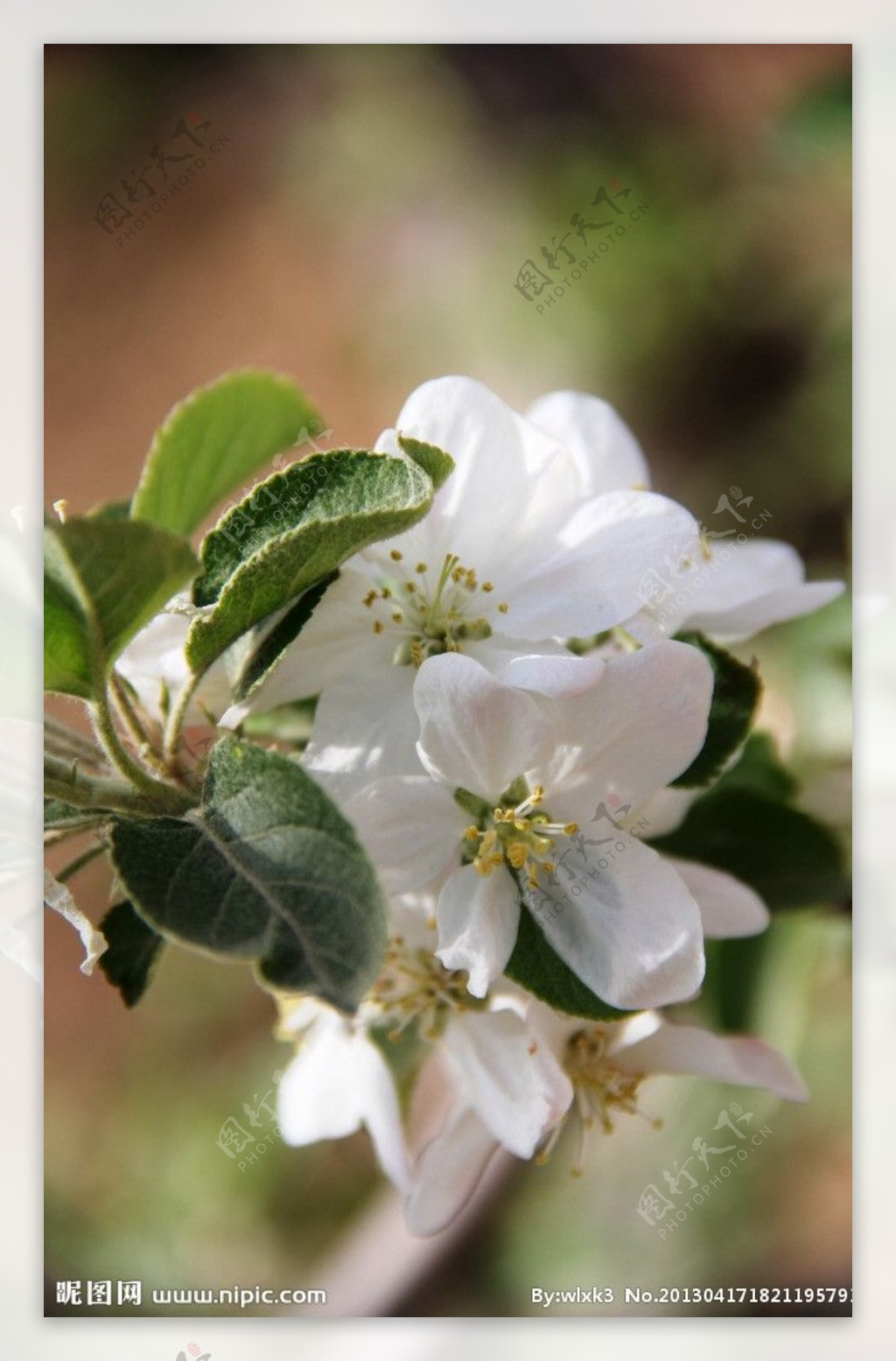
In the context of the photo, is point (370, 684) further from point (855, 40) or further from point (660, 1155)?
point (660, 1155)

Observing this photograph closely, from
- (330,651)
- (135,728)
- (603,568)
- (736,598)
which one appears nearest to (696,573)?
(736,598)

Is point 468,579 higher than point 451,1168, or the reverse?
point 468,579

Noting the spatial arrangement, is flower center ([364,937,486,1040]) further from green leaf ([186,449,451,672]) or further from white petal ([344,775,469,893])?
green leaf ([186,449,451,672])

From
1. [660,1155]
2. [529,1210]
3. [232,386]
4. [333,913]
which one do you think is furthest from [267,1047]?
[333,913]

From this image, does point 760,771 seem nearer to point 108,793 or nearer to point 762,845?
point 762,845

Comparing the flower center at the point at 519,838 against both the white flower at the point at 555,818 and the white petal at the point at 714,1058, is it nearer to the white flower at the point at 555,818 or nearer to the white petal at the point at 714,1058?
the white flower at the point at 555,818
